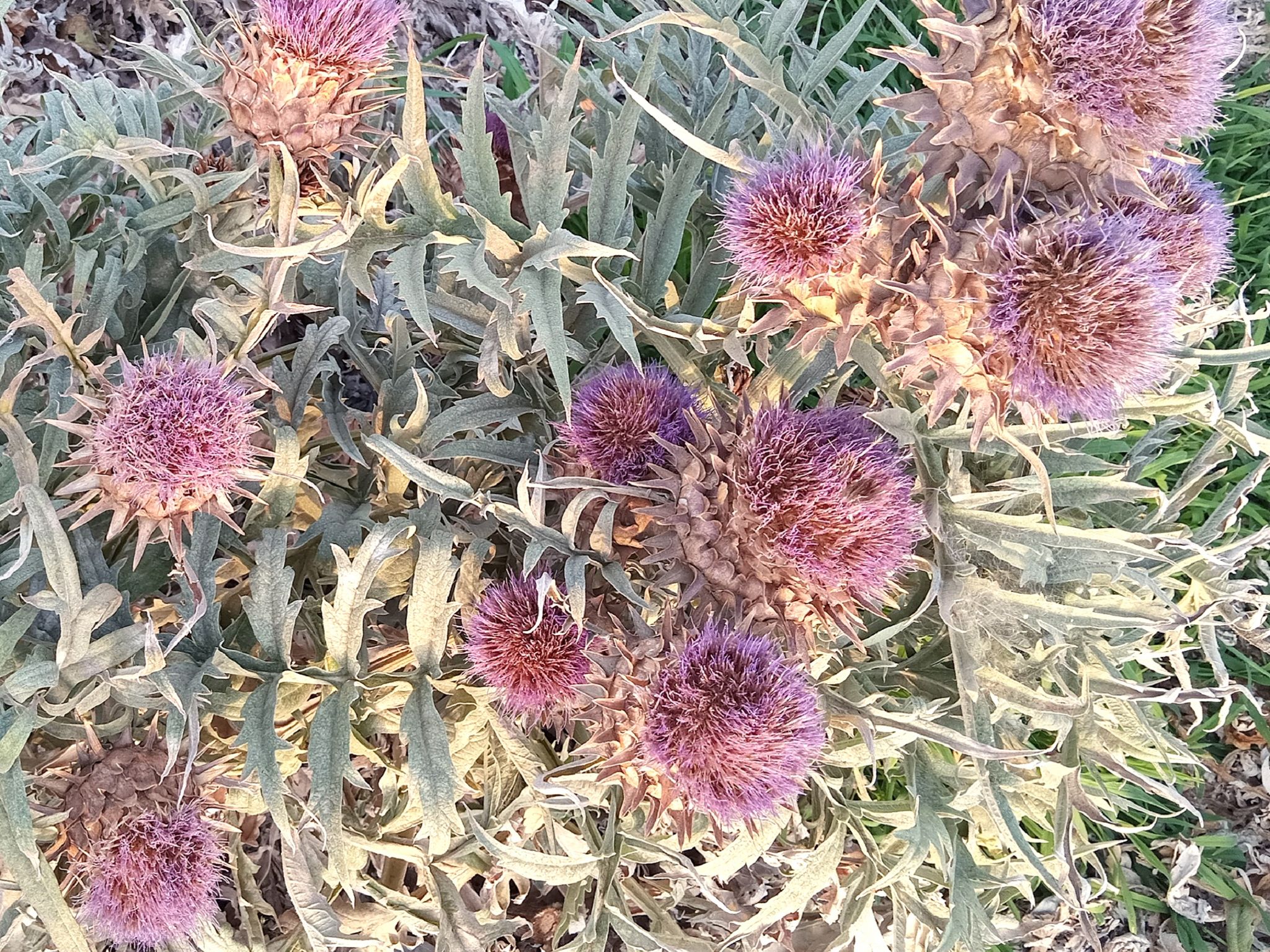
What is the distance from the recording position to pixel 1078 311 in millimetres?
1180

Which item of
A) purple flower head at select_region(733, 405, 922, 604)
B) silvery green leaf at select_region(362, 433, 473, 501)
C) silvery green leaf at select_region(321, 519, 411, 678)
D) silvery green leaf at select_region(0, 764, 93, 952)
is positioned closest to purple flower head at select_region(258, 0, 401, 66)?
silvery green leaf at select_region(362, 433, 473, 501)

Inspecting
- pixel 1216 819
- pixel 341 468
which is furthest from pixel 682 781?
pixel 1216 819

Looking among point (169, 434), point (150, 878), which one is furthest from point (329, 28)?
point (150, 878)

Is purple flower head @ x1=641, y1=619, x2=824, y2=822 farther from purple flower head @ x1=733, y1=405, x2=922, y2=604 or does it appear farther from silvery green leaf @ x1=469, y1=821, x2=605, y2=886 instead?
silvery green leaf @ x1=469, y1=821, x2=605, y2=886

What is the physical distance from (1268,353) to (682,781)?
46.1 inches

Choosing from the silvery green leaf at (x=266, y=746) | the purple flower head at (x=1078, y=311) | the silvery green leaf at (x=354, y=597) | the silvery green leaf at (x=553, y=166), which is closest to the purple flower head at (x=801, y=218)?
the purple flower head at (x=1078, y=311)

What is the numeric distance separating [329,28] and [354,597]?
860mm

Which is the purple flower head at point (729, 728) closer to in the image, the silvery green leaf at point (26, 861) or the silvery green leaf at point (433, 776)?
the silvery green leaf at point (433, 776)

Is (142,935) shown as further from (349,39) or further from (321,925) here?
(349,39)

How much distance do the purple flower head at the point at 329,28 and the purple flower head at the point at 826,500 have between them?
822 millimetres

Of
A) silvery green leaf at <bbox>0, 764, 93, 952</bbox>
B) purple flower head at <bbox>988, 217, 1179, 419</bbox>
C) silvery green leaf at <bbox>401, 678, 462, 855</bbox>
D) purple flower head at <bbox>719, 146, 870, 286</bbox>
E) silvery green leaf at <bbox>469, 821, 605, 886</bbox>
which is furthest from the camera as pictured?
silvery green leaf at <bbox>469, 821, 605, 886</bbox>

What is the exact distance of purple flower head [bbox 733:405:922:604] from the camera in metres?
1.33

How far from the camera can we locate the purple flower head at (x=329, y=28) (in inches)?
53.6

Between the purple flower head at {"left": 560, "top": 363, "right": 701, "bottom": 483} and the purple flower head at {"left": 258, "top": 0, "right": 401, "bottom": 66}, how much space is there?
62cm
